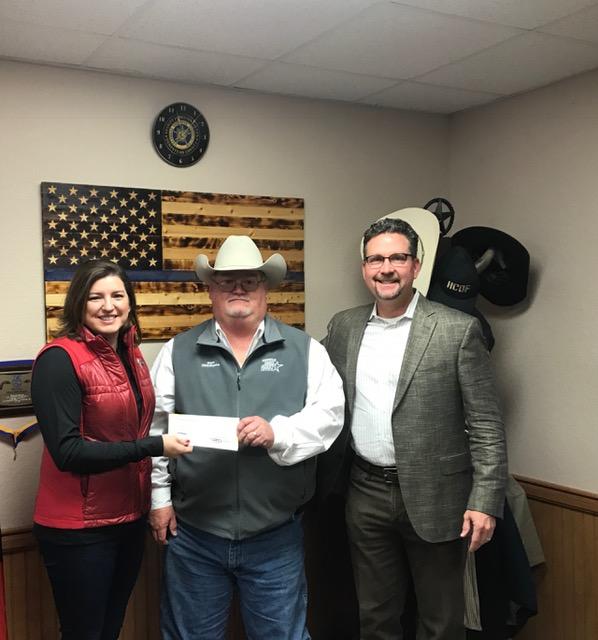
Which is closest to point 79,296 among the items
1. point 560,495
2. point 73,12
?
point 73,12

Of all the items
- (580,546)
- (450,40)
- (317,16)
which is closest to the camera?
(317,16)

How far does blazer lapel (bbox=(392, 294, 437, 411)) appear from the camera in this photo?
98.3 inches

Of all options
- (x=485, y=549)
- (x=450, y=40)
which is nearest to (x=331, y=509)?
(x=485, y=549)

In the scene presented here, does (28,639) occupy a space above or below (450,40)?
below

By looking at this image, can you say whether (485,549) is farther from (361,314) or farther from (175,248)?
(175,248)

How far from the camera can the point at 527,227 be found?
3.40 meters

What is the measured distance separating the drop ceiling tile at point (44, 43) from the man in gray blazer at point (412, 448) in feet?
3.93

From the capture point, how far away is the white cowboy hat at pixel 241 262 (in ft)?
8.05

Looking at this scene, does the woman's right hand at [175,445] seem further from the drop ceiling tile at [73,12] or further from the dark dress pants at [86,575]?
the drop ceiling tile at [73,12]

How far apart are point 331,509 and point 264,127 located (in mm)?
1685

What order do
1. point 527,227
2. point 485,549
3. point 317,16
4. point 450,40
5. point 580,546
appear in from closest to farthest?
point 317,16, point 450,40, point 485,549, point 580,546, point 527,227

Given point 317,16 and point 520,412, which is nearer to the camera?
point 317,16

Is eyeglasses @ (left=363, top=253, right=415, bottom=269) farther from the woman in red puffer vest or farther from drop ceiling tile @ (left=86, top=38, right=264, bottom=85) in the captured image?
drop ceiling tile @ (left=86, top=38, right=264, bottom=85)

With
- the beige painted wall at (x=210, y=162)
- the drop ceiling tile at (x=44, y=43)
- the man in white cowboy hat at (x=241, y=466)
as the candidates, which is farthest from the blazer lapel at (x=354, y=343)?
the drop ceiling tile at (x=44, y=43)
